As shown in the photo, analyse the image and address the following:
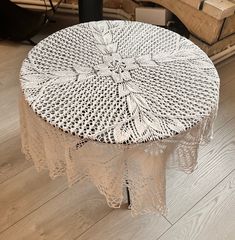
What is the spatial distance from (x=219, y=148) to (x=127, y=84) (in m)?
0.66

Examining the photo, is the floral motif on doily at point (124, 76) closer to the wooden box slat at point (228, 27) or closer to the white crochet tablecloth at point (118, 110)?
the white crochet tablecloth at point (118, 110)

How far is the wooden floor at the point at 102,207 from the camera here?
1152mm

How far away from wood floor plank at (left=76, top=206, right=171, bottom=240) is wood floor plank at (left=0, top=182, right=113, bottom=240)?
3 centimetres

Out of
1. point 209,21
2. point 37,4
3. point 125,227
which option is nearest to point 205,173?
point 125,227

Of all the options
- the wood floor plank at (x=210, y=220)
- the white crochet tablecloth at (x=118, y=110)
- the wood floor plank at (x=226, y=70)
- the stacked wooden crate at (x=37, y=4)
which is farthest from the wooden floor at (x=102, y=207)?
the stacked wooden crate at (x=37, y=4)

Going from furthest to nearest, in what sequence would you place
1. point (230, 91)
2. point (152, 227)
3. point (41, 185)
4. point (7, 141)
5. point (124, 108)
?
1. point (230, 91)
2. point (7, 141)
3. point (41, 185)
4. point (152, 227)
5. point (124, 108)

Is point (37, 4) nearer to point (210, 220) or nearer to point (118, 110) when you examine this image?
→ point (118, 110)

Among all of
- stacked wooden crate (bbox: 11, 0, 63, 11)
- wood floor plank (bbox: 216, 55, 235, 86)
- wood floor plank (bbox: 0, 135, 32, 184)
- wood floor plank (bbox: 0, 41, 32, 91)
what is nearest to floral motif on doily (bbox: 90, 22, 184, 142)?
wood floor plank (bbox: 0, 135, 32, 184)

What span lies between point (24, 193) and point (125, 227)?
0.38 m

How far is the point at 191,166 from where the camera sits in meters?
0.94

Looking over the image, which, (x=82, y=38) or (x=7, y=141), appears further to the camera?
(x=7, y=141)

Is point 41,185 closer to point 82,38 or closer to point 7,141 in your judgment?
point 7,141

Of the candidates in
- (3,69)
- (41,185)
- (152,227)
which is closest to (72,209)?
(41,185)

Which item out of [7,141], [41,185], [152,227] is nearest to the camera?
[152,227]
